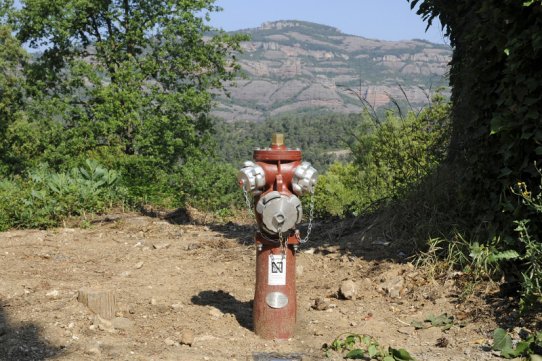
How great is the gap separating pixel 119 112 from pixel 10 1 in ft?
24.2

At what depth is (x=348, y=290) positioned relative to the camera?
5.04 meters

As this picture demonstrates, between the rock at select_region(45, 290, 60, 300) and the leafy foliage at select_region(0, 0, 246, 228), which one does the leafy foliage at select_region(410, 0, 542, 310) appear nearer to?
the rock at select_region(45, 290, 60, 300)

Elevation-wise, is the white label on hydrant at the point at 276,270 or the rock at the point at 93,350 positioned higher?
the white label on hydrant at the point at 276,270

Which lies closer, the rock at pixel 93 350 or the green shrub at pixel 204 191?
the rock at pixel 93 350

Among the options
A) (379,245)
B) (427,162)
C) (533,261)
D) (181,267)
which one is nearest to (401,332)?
(533,261)

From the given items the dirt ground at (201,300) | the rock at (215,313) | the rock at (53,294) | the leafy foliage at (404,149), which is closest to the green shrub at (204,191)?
the leafy foliage at (404,149)

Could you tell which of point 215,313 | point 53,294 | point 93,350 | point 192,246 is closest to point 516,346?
point 215,313

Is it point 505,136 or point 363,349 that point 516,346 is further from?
point 505,136

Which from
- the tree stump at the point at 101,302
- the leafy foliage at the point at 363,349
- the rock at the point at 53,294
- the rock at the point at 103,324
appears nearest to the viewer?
the leafy foliage at the point at 363,349

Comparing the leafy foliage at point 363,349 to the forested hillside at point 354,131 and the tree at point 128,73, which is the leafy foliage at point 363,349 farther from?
the tree at point 128,73

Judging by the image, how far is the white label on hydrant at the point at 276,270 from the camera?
4.22 metres

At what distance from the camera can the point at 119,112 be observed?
1791cm

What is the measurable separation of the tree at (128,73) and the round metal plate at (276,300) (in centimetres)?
1334

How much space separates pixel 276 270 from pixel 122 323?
116 centimetres
